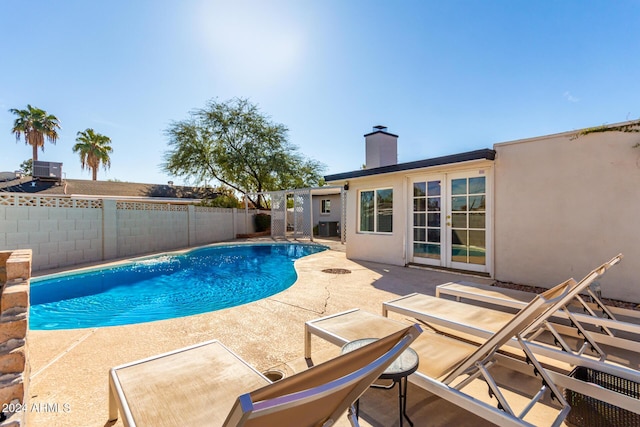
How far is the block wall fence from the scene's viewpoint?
849 cm

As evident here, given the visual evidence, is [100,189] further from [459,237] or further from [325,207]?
[459,237]

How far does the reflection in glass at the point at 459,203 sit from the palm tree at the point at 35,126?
3216 centimetres

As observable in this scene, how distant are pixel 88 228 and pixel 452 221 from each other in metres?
12.1

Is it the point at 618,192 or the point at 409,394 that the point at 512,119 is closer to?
the point at 618,192

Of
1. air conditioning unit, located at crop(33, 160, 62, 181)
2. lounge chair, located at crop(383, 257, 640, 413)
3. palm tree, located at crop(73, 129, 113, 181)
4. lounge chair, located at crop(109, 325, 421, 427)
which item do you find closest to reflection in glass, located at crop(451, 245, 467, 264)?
lounge chair, located at crop(383, 257, 640, 413)

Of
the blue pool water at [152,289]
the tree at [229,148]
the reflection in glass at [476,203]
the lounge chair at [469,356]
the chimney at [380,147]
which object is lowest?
the blue pool water at [152,289]

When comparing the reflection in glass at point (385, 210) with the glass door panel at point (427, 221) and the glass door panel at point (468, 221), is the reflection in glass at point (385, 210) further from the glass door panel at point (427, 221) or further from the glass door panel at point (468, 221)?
the glass door panel at point (468, 221)

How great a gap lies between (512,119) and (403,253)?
23.8ft

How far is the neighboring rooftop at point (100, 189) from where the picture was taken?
16.9m

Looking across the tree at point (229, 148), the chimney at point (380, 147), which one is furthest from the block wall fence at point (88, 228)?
the chimney at point (380, 147)

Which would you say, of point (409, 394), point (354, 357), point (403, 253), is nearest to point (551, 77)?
point (403, 253)

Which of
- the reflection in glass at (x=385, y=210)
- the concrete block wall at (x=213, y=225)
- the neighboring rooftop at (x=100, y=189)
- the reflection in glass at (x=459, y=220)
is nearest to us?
the reflection in glass at (x=459, y=220)

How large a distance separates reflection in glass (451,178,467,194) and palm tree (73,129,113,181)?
29.1 m

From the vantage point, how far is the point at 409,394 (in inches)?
103
